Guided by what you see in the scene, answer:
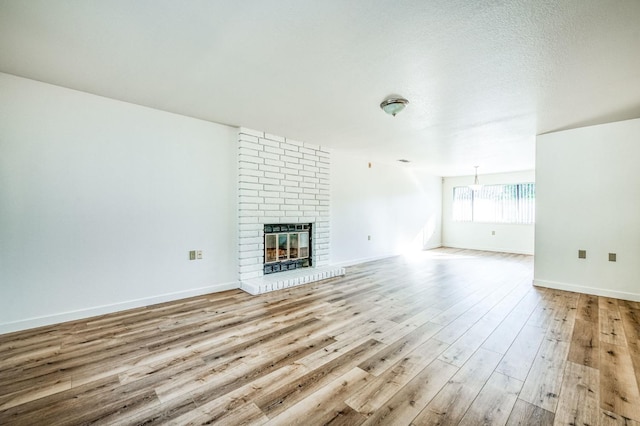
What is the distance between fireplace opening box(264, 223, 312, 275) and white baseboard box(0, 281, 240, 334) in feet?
2.73

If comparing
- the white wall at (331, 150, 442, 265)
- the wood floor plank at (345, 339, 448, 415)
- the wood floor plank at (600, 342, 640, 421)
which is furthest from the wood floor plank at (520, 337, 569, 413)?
the white wall at (331, 150, 442, 265)

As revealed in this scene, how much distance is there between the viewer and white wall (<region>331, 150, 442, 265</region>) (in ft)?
17.4

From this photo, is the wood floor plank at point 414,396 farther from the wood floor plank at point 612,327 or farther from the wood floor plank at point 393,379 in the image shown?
the wood floor plank at point 612,327

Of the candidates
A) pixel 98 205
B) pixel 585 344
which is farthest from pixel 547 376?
pixel 98 205

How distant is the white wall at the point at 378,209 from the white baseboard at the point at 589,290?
2.98 metres

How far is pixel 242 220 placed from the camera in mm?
3783

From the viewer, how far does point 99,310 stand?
2775mm

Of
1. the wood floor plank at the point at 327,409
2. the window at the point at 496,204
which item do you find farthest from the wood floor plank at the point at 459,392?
the window at the point at 496,204

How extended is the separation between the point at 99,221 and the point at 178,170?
0.98 m

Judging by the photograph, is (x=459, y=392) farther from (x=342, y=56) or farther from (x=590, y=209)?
(x=590, y=209)

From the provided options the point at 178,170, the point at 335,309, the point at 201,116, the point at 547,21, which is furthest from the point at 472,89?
the point at 178,170

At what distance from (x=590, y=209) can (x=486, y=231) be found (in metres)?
4.32

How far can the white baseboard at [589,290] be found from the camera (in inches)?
133

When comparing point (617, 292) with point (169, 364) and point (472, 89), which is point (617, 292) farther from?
point (169, 364)
